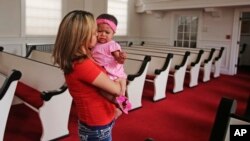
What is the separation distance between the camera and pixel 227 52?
8055mm

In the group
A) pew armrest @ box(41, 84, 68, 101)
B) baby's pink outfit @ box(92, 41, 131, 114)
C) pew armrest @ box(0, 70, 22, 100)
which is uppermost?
baby's pink outfit @ box(92, 41, 131, 114)

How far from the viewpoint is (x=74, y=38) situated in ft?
3.81

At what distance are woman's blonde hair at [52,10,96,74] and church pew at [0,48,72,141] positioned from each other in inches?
72.0

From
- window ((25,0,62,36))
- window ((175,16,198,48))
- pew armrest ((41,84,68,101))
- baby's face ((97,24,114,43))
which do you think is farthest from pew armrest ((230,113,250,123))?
window ((175,16,198,48))

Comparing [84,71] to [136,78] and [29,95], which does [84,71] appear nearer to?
[29,95]

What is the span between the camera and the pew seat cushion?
3.03 m

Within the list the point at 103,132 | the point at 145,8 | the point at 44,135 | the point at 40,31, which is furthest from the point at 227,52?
the point at 103,132

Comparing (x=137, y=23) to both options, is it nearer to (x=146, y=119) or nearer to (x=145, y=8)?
(x=145, y=8)

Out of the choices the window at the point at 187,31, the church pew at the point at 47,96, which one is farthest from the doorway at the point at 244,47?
the church pew at the point at 47,96

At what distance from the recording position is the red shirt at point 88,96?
47.8 inches

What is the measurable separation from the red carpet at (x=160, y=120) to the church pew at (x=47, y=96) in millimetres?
205

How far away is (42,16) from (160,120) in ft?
16.6

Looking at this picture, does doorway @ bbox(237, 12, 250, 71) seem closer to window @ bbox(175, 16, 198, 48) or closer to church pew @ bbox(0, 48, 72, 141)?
window @ bbox(175, 16, 198, 48)

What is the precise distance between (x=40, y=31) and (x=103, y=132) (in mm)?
6584
